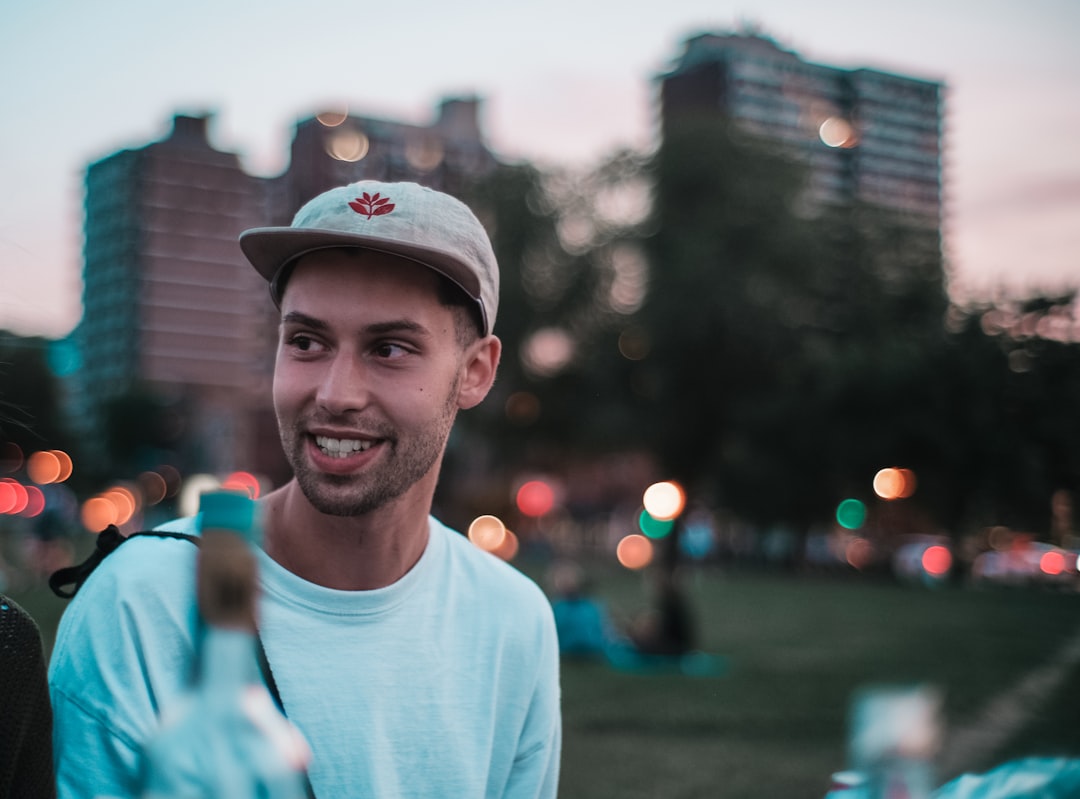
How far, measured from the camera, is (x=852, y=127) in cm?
617

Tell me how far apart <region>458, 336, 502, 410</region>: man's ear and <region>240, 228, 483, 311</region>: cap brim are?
18cm

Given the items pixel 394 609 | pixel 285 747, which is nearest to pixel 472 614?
pixel 394 609

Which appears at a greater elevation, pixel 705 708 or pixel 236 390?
pixel 236 390

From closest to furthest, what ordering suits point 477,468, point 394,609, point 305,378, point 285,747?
point 285,747 < point 305,378 < point 394,609 < point 477,468

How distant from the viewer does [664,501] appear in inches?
661

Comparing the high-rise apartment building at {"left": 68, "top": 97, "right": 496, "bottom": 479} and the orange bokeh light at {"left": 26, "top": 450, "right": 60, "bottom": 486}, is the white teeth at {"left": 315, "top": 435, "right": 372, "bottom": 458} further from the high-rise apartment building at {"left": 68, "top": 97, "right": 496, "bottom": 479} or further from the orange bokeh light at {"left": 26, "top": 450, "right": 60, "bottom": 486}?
the orange bokeh light at {"left": 26, "top": 450, "right": 60, "bottom": 486}

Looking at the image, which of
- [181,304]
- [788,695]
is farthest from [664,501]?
[181,304]

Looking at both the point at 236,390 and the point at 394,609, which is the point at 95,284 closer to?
the point at 236,390

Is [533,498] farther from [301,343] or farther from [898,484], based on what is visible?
[301,343]

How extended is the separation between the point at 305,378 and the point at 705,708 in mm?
10719

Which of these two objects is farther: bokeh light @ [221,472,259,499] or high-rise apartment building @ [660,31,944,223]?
high-rise apartment building @ [660,31,944,223]

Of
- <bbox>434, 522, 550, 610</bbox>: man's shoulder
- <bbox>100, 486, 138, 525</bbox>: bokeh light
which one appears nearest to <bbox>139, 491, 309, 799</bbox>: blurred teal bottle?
<bbox>434, 522, 550, 610</bbox>: man's shoulder

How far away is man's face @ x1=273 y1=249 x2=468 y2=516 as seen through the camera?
69.8 inches

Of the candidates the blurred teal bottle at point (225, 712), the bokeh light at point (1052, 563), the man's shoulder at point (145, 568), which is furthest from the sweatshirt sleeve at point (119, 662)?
the bokeh light at point (1052, 563)
